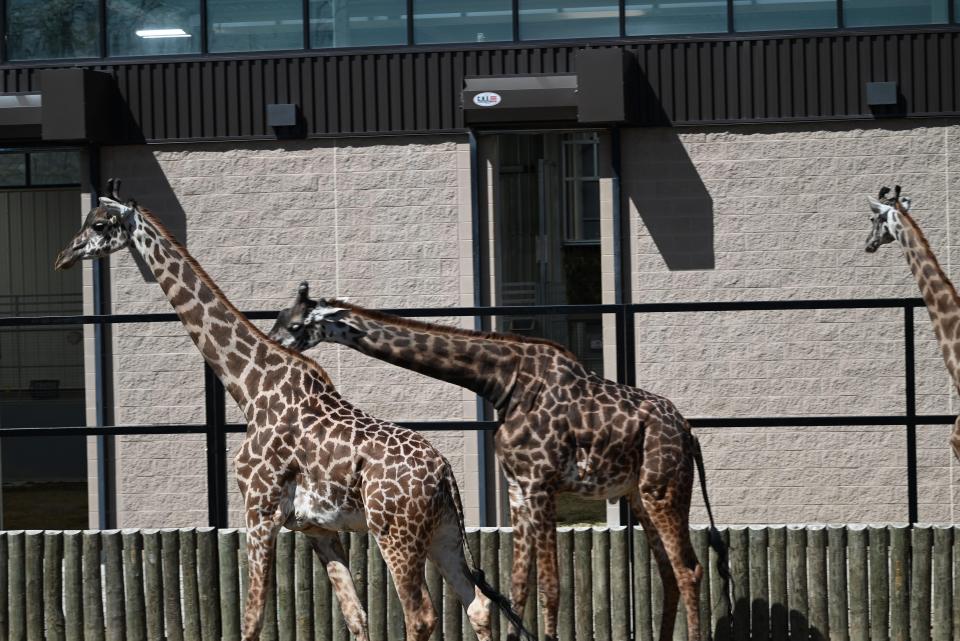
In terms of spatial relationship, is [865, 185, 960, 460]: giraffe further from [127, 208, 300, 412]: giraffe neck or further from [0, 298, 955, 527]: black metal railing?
[127, 208, 300, 412]: giraffe neck

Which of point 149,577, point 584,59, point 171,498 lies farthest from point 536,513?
point 171,498

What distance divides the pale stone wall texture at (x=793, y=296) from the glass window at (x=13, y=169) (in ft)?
32.5

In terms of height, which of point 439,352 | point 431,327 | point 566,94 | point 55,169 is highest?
point 55,169

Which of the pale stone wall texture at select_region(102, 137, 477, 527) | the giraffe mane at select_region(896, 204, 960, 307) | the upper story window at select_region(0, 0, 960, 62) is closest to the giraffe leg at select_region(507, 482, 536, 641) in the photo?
the giraffe mane at select_region(896, 204, 960, 307)

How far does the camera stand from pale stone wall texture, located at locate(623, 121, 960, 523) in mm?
12805

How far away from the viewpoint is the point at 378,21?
13234mm

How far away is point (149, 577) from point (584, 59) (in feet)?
20.0

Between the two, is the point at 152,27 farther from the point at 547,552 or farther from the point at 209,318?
the point at 547,552

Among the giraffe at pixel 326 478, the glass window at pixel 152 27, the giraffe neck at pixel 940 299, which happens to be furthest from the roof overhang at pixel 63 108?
the giraffe neck at pixel 940 299

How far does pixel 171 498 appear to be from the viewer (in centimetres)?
1345

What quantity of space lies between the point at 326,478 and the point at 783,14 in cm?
768

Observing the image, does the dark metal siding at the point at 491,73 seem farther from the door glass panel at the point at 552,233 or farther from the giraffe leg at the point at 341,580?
the giraffe leg at the point at 341,580

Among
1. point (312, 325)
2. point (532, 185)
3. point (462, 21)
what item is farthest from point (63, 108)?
point (312, 325)

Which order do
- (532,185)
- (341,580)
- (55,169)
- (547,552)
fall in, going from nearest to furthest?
(341,580) < (547,552) < (532,185) < (55,169)
